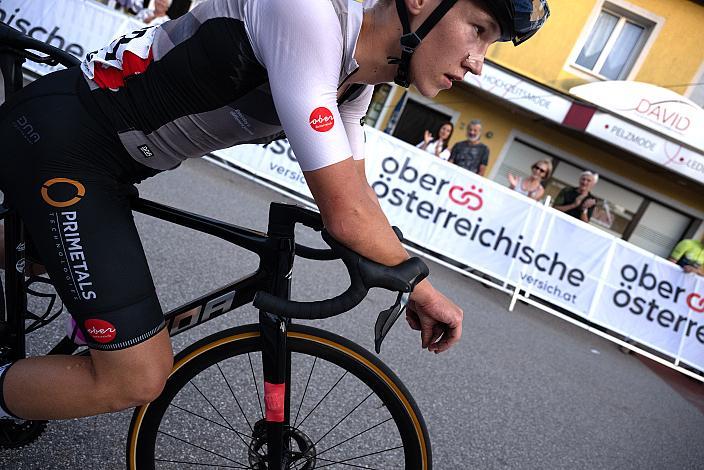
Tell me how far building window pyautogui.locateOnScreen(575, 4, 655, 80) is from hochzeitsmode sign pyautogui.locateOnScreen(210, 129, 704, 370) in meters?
8.97

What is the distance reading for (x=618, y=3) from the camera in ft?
45.5

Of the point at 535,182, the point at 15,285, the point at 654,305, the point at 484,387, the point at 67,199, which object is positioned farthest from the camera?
the point at 535,182

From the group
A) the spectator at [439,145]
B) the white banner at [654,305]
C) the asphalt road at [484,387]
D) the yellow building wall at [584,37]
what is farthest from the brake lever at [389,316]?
the yellow building wall at [584,37]

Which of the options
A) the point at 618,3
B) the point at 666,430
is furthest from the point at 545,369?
the point at 618,3

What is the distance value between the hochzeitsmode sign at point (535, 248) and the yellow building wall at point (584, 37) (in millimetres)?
7618

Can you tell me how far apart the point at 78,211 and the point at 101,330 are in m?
0.33

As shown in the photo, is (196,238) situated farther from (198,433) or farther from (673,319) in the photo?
(673,319)

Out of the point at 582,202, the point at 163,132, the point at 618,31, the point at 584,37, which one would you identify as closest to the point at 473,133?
the point at 582,202

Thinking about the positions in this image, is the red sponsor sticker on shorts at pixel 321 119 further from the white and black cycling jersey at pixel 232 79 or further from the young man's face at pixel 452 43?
the young man's face at pixel 452 43

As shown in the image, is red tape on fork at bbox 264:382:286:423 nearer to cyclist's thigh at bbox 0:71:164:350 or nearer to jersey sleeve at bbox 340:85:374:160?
cyclist's thigh at bbox 0:71:164:350

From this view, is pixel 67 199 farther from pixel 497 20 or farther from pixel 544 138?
pixel 544 138

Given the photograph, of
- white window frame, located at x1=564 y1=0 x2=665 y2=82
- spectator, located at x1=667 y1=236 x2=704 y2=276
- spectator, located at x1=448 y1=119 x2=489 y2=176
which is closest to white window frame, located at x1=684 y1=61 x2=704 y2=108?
white window frame, located at x1=564 y1=0 x2=665 y2=82

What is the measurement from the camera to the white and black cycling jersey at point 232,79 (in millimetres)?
1234

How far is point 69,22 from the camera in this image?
353 inches
